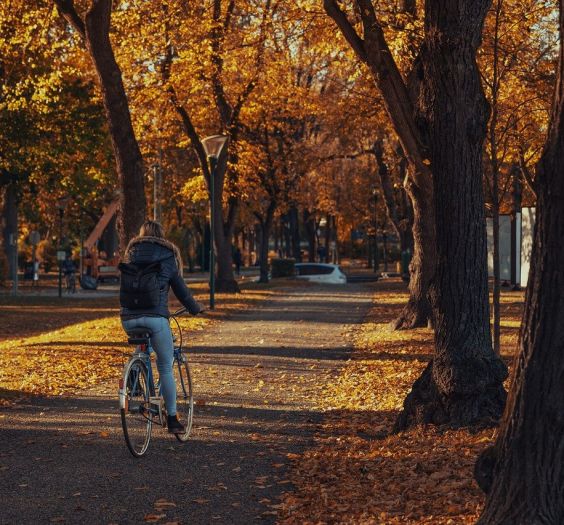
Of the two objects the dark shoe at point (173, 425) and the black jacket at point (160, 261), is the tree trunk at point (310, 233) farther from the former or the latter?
the black jacket at point (160, 261)

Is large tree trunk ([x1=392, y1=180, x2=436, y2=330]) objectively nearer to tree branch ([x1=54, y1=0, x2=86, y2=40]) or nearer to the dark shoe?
tree branch ([x1=54, y1=0, x2=86, y2=40])

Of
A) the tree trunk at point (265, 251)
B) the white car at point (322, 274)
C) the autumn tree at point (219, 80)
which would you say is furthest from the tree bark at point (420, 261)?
the white car at point (322, 274)

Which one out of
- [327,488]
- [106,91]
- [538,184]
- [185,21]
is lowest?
[327,488]

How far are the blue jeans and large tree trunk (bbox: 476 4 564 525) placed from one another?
366 centimetres

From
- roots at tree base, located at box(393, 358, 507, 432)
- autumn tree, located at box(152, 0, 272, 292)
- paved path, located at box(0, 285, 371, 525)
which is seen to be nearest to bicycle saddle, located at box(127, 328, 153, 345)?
paved path, located at box(0, 285, 371, 525)

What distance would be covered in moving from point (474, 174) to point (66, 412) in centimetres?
447

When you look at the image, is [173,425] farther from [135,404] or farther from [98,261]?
[98,261]

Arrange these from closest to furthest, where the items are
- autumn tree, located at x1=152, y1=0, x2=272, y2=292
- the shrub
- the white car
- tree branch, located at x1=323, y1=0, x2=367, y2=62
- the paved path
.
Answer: the paved path, tree branch, located at x1=323, y1=0, x2=367, y2=62, autumn tree, located at x1=152, y1=0, x2=272, y2=292, the white car, the shrub

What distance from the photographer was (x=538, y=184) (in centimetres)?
591

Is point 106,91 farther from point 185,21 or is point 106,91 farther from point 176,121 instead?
point 176,121

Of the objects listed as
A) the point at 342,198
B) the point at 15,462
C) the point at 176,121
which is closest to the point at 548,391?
the point at 15,462

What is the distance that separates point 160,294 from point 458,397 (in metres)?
2.80

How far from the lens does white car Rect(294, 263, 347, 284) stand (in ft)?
182

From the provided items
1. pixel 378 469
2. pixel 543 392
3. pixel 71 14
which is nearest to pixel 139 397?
pixel 378 469
